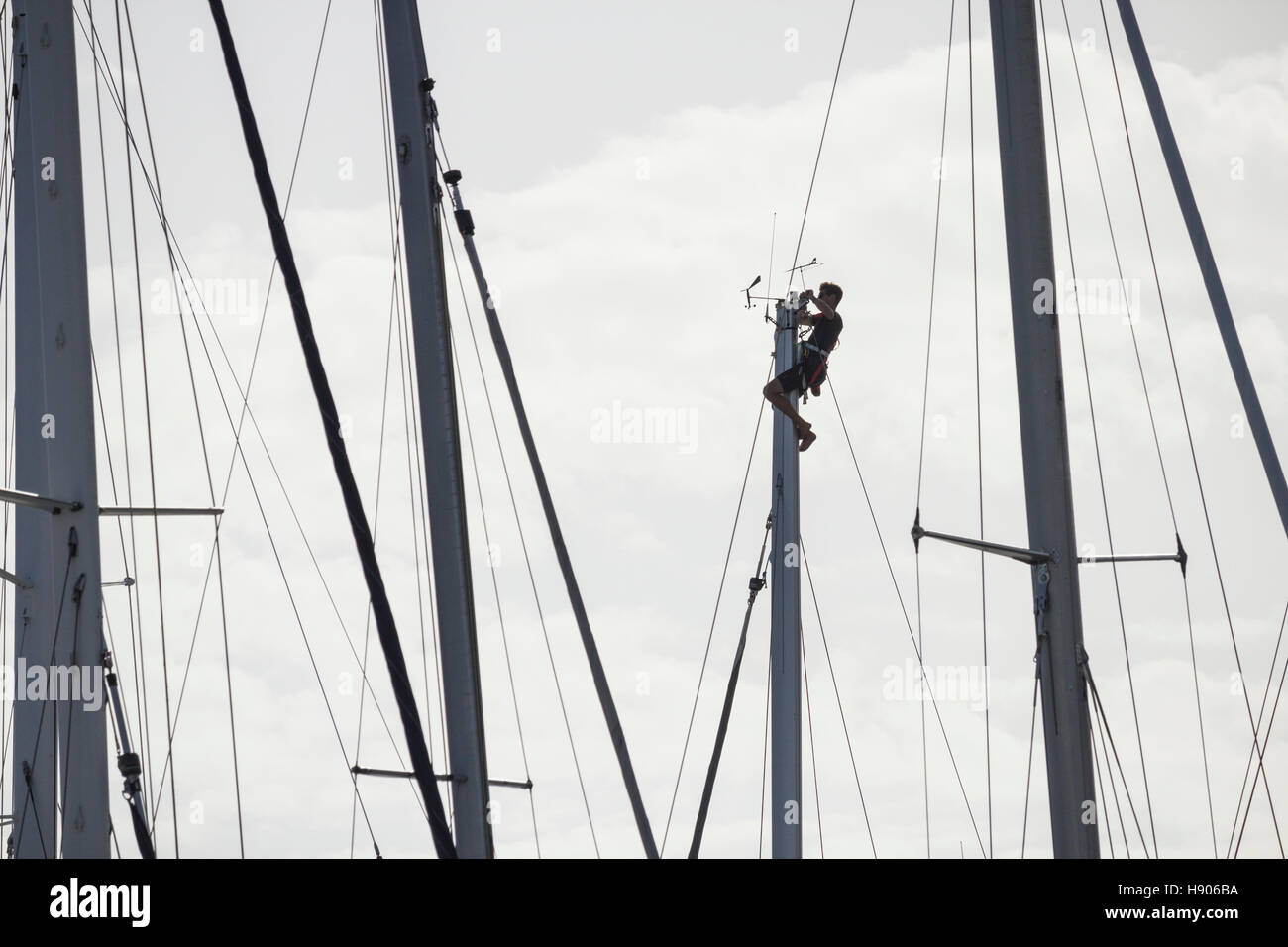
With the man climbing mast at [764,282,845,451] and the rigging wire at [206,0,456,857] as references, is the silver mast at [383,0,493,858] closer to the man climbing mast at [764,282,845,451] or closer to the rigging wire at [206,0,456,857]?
the rigging wire at [206,0,456,857]

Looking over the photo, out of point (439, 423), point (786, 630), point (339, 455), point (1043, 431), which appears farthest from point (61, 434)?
point (786, 630)

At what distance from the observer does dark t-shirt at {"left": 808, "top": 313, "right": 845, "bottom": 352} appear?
870 inches

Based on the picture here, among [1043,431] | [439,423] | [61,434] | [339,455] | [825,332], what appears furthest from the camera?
[825,332]

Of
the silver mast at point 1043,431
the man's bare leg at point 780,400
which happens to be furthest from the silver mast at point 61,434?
the man's bare leg at point 780,400

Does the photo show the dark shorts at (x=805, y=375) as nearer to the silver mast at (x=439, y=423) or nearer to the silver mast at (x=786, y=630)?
the silver mast at (x=786, y=630)

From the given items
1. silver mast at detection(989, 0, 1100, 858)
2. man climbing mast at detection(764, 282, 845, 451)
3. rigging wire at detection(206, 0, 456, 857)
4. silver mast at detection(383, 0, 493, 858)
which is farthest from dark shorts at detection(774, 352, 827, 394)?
rigging wire at detection(206, 0, 456, 857)

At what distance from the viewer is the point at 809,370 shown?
73.6 ft

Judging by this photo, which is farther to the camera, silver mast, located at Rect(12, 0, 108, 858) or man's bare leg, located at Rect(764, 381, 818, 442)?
man's bare leg, located at Rect(764, 381, 818, 442)

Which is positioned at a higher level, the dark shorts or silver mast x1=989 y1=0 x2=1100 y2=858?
the dark shorts

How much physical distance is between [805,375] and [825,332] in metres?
0.64

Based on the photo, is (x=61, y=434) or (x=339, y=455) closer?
(x=339, y=455)

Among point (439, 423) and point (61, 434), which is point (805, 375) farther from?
point (61, 434)
